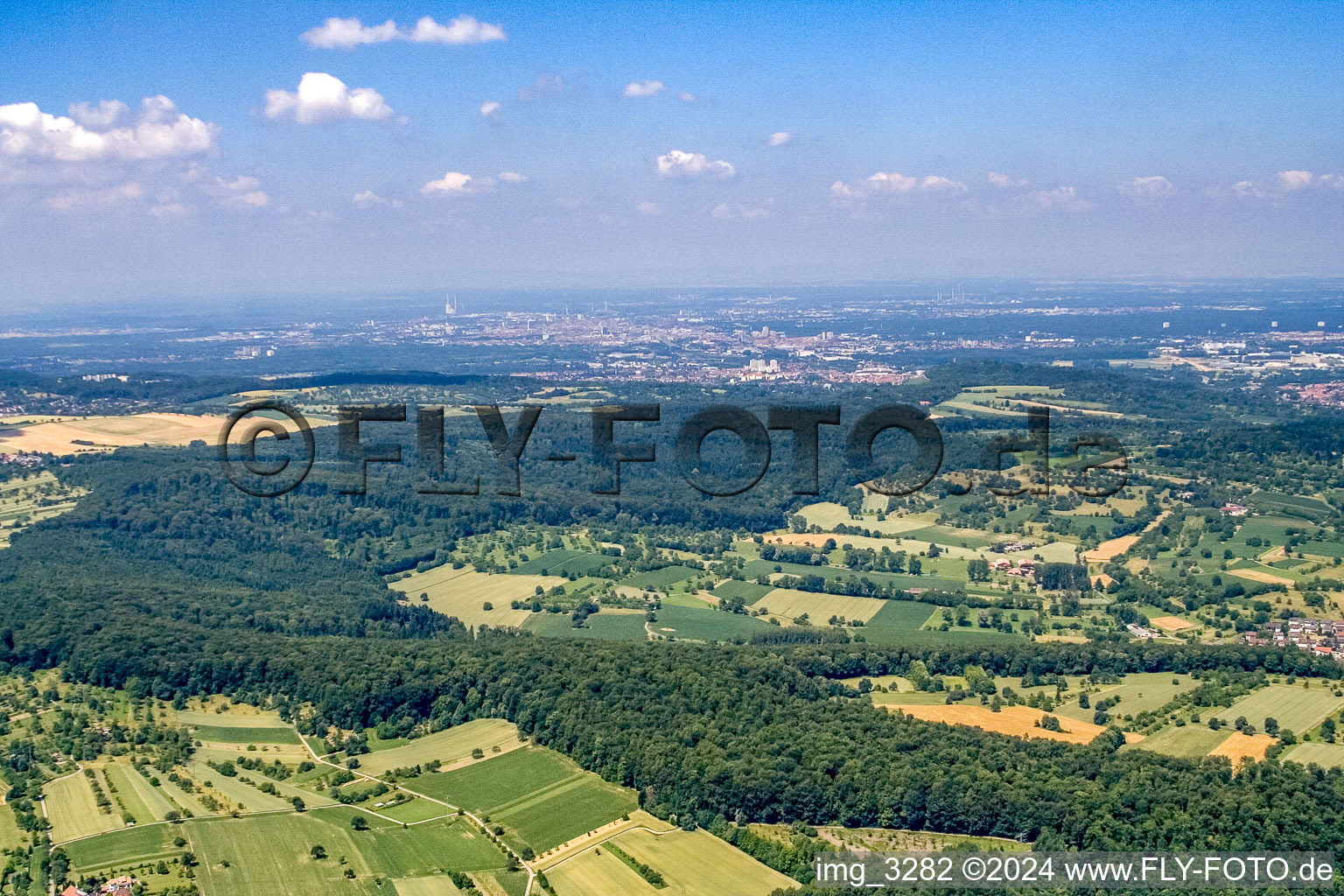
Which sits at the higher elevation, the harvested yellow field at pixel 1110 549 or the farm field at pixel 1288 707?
the harvested yellow field at pixel 1110 549

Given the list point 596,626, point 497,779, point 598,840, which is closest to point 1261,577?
point 596,626

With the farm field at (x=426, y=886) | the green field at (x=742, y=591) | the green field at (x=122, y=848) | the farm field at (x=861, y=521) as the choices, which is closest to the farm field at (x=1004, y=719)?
the green field at (x=742, y=591)

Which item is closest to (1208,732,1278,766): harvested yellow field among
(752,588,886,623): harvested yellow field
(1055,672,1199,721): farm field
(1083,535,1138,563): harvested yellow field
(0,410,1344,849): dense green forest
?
(0,410,1344,849): dense green forest

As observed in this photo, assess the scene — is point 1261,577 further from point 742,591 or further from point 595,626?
point 595,626

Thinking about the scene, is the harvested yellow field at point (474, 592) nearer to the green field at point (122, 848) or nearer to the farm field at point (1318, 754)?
the green field at point (122, 848)

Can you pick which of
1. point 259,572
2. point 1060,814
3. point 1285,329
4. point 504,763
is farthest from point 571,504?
point 1285,329

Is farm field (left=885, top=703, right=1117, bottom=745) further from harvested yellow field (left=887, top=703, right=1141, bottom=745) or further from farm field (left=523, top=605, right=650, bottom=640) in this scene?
farm field (left=523, top=605, right=650, bottom=640)
